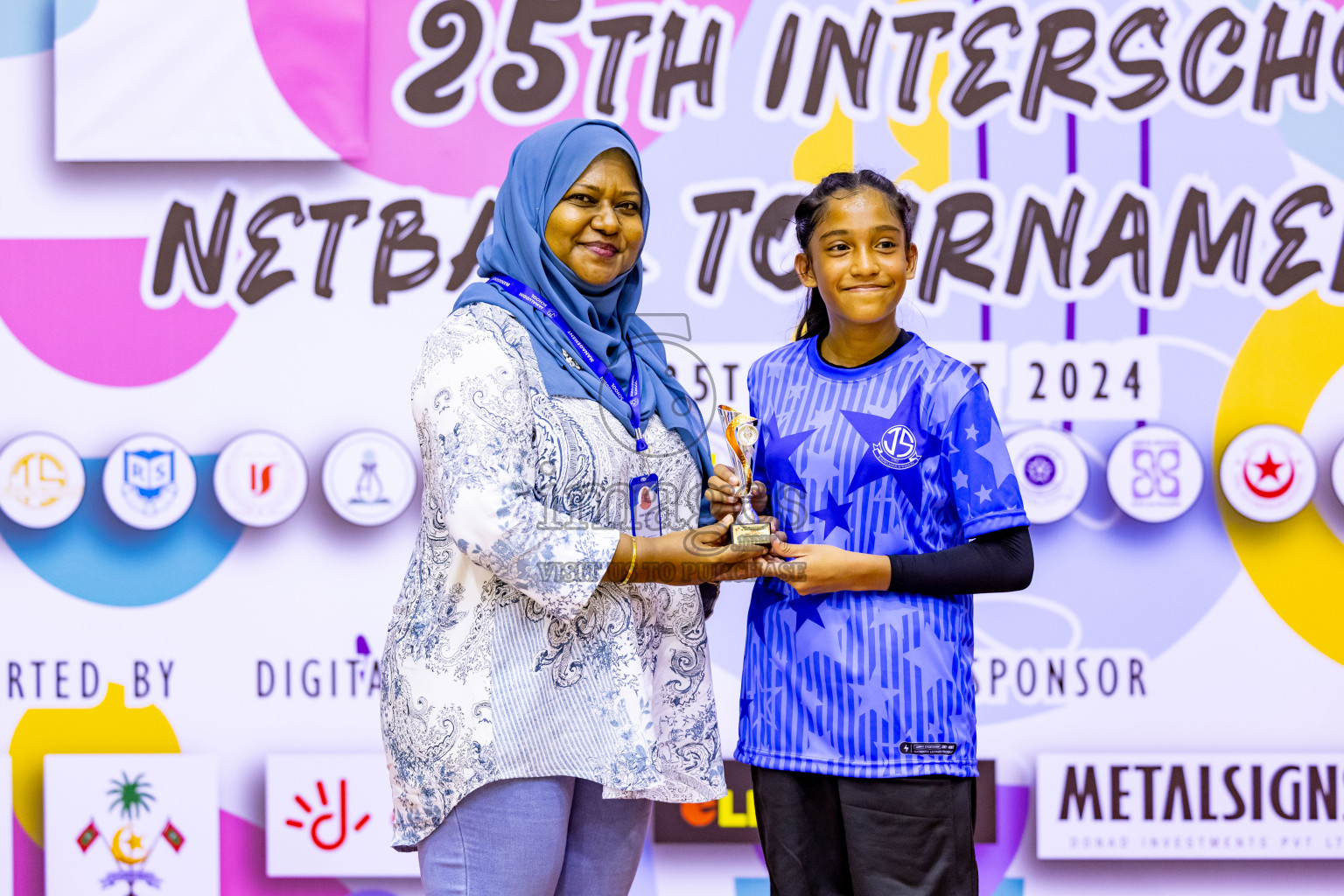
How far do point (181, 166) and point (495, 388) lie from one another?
155 centimetres

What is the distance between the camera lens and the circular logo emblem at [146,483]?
8.24 ft

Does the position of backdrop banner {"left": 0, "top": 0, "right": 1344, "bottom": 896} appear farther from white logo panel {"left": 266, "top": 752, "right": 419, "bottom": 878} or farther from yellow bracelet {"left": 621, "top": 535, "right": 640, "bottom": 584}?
yellow bracelet {"left": 621, "top": 535, "right": 640, "bottom": 584}

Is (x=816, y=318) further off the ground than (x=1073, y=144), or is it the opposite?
(x=1073, y=144)

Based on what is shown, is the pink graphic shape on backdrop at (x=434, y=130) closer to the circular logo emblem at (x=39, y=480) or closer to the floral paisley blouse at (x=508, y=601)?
the circular logo emblem at (x=39, y=480)

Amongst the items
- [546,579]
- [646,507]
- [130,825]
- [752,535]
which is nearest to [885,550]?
[752,535]

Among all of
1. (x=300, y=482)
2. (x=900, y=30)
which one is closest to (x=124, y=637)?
(x=300, y=482)

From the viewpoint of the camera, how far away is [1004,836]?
2559mm

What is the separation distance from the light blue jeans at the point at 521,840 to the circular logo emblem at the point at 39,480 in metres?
1.50

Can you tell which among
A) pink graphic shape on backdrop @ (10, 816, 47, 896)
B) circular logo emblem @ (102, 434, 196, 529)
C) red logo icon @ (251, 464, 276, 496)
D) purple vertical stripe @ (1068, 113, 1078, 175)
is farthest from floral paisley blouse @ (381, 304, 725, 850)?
pink graphic shape on backdrop @ (10, 816, 47, 896)

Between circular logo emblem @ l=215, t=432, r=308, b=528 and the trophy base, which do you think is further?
circular logo emblem @ l=215, t=432, r=308, b=528

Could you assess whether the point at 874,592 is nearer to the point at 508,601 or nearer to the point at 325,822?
the point at 508,601

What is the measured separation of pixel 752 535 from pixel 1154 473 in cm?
142

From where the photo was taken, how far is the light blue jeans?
1.43 m

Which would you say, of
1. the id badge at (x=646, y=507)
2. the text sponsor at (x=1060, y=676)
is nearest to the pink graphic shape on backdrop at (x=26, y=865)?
Result: the id badge at (x=646, y=507)
